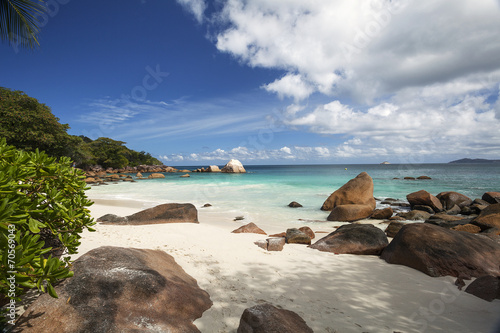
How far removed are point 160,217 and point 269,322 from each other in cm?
686

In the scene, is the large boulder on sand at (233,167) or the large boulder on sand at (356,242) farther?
→ the large boulder on sand at (233,167)

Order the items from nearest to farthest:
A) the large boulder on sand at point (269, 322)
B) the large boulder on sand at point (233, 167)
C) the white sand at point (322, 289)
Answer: the large boulder on sand at point (269, 322), the white sand at point (322, 289), the large boulder on sand at point (233, 167)

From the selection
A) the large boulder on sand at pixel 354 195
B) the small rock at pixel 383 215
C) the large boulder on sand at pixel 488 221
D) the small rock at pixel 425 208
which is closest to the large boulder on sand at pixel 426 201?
the small rock at pixel 425 208

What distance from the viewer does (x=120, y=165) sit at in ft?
200

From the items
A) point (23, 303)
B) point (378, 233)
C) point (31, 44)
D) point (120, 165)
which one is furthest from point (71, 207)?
point (120, 165)

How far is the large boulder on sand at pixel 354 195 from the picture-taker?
1399cm

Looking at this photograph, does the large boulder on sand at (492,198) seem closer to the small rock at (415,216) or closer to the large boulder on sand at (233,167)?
the small rock at (415,216)

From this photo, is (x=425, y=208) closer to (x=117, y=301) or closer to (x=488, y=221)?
(x=488, y=221)

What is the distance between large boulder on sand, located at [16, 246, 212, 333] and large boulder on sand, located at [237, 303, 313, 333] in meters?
0.60

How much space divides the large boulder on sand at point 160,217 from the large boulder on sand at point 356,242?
4752 mm

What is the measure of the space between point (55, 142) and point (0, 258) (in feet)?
112

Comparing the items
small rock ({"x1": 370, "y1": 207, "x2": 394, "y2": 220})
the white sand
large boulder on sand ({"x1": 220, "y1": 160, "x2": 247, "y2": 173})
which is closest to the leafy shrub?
the white sand

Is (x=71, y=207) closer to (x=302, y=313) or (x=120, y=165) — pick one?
(x=302, y=313)

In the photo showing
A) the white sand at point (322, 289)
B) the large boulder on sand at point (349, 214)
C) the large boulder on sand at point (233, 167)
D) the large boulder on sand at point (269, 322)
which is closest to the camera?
the large boulder on sand at point (269, 322)
